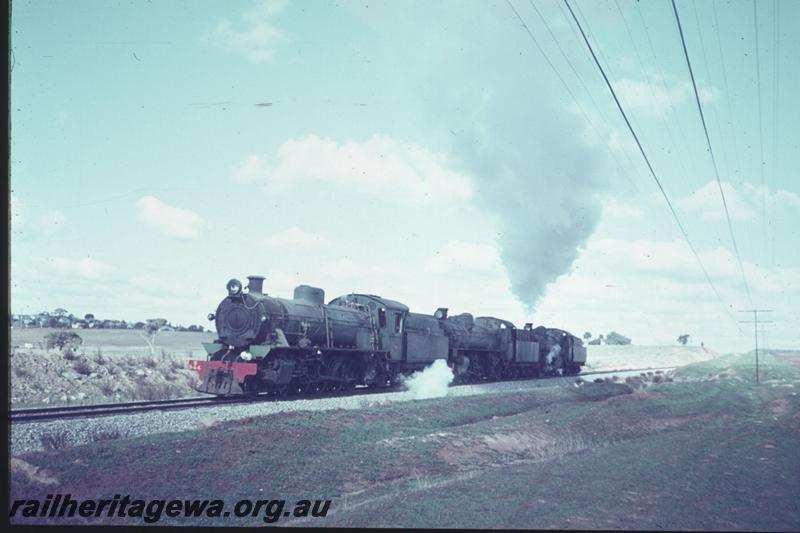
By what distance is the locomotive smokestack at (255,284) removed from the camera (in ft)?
67.9

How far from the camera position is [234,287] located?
2016cm

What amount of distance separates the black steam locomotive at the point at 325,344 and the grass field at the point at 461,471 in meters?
4.59

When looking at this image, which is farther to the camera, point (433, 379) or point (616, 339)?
point (616, 339)

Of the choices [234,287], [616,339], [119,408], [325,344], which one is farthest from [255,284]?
[616,339]

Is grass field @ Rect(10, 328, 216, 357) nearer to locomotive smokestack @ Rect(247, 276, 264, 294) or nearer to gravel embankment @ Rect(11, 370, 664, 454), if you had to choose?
locomotive smokestack @ Rect(247, 276, 264, 294)

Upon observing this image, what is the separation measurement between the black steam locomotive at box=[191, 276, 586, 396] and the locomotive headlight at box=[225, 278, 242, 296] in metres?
0.04

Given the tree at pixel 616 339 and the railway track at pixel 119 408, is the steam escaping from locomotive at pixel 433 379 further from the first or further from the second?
the tree at pixel 616 339

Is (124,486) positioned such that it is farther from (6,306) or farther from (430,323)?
(430,323)

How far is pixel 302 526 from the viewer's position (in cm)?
730

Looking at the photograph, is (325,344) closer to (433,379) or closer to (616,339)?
(433,379)

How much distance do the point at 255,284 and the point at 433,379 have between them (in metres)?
9.88

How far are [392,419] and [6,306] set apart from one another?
10782 millimetres

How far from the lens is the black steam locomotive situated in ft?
63.2

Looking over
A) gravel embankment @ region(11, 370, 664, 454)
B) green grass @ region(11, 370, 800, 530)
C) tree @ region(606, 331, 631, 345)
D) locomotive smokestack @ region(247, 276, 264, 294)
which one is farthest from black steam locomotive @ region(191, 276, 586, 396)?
tree @ region(606, 331, 631, 345)
